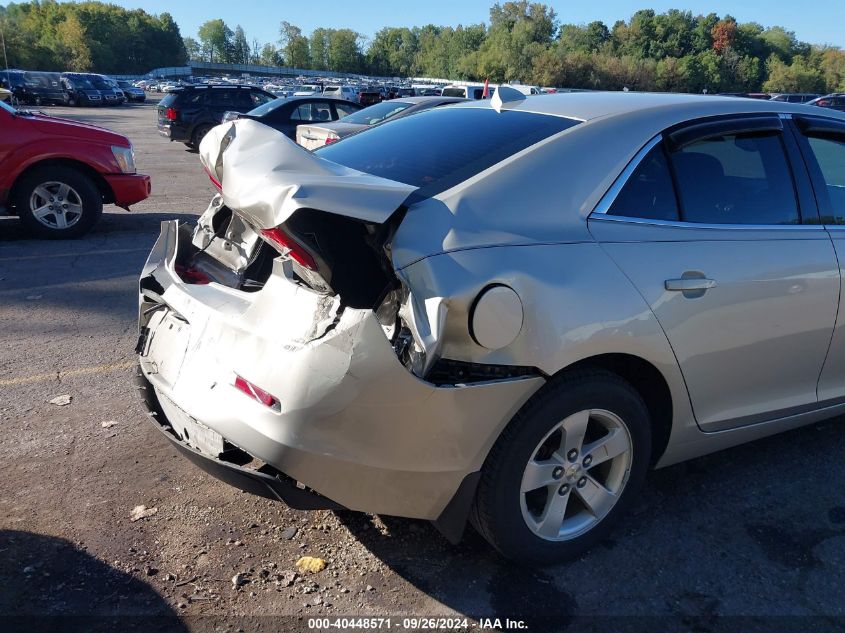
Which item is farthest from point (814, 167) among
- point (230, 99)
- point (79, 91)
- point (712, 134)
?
point (79, 91)

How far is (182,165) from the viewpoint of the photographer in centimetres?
1486

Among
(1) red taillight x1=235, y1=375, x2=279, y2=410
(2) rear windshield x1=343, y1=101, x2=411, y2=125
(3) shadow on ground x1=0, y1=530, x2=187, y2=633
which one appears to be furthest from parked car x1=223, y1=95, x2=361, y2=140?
(1) red taillight x1=235, y1=375, x2=279, y2=410

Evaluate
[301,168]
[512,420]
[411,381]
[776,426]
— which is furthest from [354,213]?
[776,426]

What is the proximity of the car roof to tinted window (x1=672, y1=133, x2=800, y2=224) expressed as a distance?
0.13 m

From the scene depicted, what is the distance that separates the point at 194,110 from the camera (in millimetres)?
17828

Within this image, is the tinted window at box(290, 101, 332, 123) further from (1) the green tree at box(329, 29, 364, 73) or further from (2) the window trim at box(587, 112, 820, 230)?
(1) the green tree at box(329, 29, 364, 73)

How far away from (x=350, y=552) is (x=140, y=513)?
3.02ft

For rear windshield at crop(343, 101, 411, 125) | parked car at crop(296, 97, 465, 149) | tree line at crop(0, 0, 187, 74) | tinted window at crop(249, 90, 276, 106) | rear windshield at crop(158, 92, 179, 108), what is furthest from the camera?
tree line at crop(0, 0, 187, 74)

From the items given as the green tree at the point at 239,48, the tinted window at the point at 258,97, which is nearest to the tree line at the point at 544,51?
the green tree at the point at 239,48

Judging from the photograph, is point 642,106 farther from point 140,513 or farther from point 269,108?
point 269,108

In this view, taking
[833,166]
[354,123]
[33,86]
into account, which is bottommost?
[33,86]

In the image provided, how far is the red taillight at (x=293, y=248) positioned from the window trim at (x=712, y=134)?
3.31 feet

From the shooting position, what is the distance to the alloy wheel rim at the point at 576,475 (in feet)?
8.29

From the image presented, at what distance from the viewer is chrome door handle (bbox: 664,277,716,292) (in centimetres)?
258
